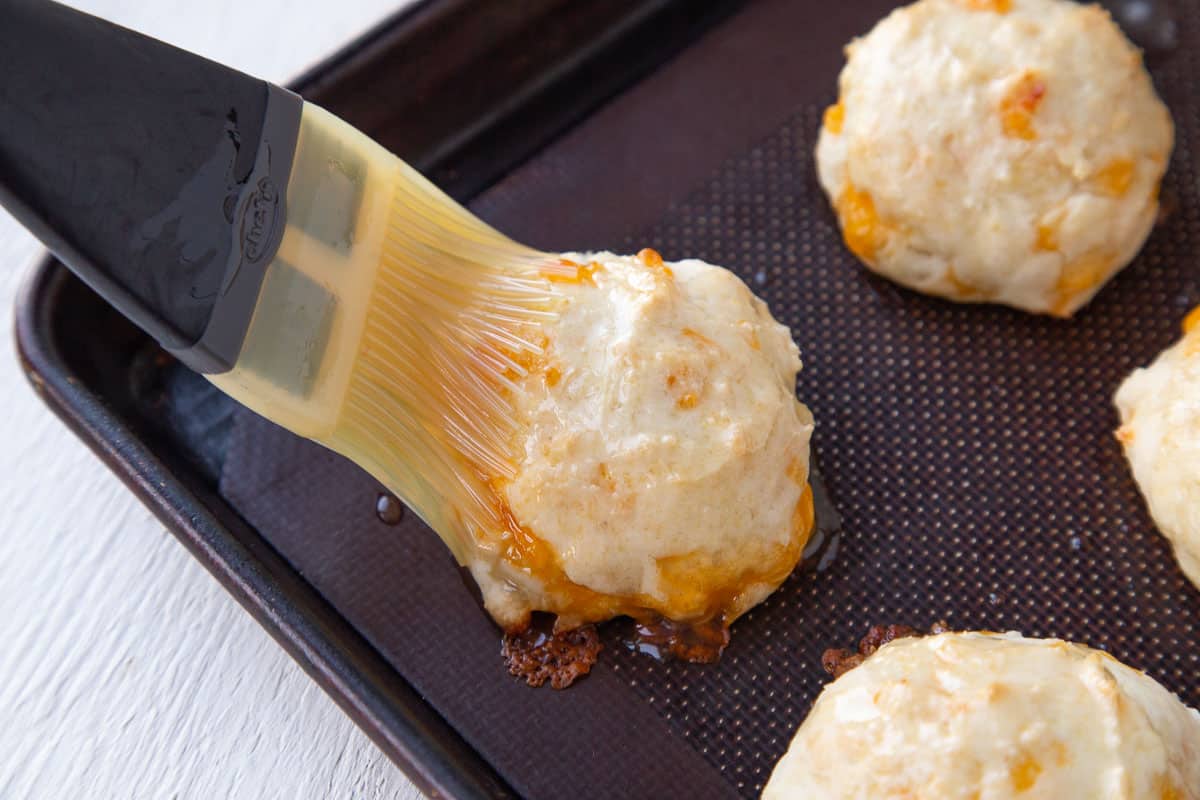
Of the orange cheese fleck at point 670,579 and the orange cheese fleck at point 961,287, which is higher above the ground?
the orange cheese fleck at point 961,287

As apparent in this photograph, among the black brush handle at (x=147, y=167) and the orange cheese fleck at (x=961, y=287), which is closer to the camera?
the black brush handle at (x=147, y=167)

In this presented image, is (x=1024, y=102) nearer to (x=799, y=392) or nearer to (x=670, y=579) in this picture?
(x=799, y=392)

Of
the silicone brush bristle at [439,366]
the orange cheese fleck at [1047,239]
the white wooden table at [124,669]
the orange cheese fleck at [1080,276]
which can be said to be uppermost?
the orange cheese fleck at [1047,239]

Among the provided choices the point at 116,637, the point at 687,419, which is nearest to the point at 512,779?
the point at 687,419


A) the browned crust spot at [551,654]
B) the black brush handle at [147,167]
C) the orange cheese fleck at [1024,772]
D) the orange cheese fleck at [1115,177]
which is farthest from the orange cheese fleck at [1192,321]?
the black brush handle at [147,167]

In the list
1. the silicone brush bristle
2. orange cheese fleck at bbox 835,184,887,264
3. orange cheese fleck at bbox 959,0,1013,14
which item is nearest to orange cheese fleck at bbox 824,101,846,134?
orange cheese fleck at bbox 835,184,887,264

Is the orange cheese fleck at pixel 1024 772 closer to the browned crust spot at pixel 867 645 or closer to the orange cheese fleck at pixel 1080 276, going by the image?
the browned crust spot at pixel 867 645

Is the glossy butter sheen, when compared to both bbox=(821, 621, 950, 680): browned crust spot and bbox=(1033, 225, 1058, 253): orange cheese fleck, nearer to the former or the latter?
bbox=(821, 621, 950, 680): browned crust spot
